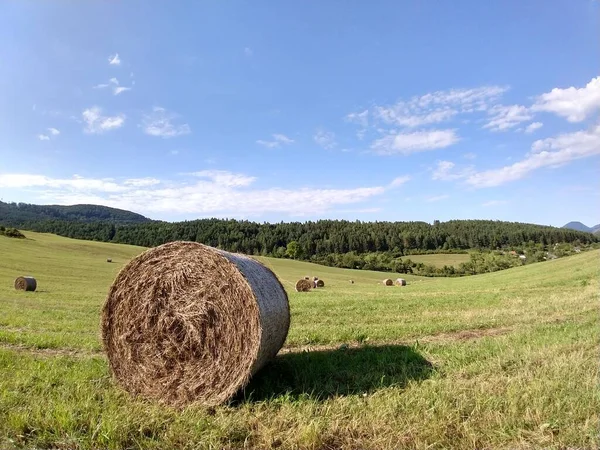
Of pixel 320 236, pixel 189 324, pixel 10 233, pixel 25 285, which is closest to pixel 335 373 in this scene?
pixel 189 324

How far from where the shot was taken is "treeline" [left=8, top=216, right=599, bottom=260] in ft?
346

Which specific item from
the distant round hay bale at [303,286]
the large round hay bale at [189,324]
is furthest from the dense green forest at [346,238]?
the large round hay bale at [189,324]

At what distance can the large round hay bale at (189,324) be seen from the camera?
5.55 meters

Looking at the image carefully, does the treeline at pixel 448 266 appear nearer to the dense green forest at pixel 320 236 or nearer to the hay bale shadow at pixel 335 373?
the dense green forest at pixel 320 236

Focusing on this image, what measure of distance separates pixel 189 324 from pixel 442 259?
96862 mm

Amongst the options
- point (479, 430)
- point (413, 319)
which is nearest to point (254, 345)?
point (479, 430)

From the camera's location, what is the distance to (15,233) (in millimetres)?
69938

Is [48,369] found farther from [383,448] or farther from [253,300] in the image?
[383,448]

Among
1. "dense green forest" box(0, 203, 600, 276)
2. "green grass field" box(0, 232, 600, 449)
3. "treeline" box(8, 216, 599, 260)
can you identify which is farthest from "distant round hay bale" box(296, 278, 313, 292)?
"treeline" box(8, 216, 599, 260)

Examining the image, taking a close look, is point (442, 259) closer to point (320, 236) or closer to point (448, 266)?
point (448, 266)

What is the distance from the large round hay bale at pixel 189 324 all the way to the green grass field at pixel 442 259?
86.9 meters

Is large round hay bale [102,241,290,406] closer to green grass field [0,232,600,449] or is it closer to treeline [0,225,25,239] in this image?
green grass field [0,232,600,449]

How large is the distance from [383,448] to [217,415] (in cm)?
204

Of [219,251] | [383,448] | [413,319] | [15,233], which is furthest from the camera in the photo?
[15,233]
